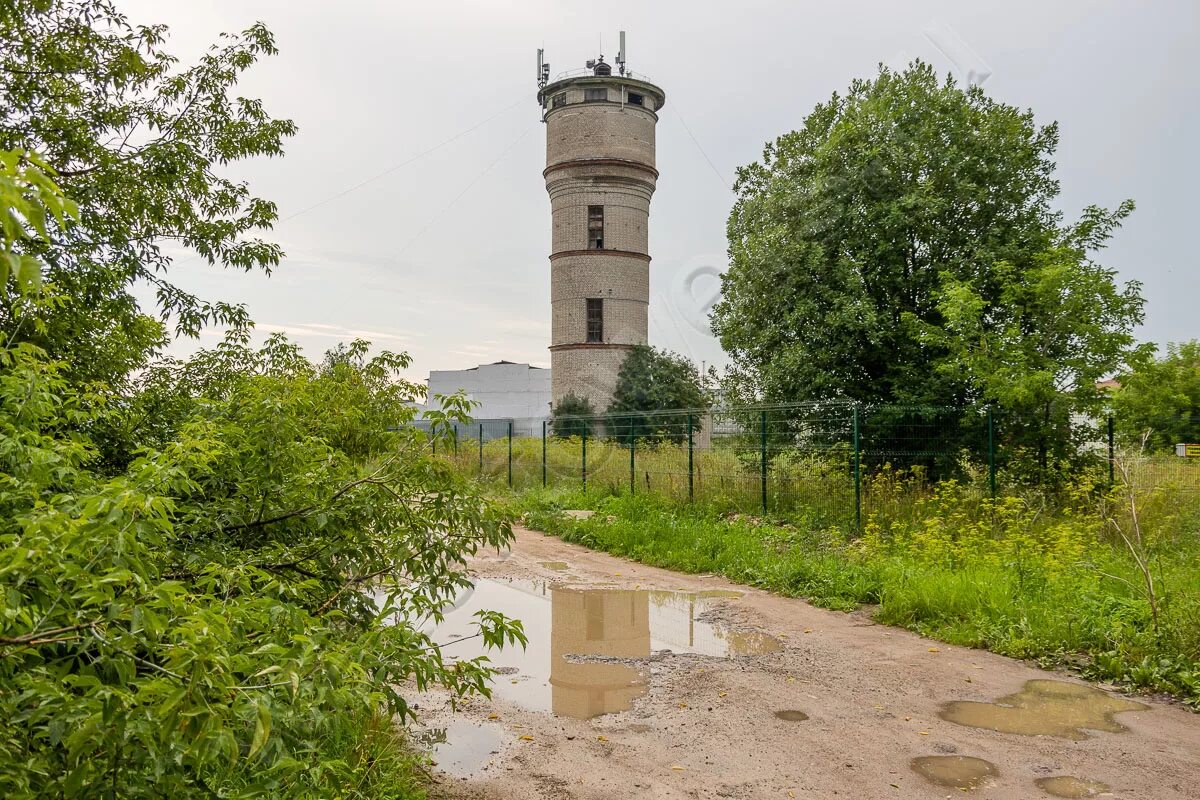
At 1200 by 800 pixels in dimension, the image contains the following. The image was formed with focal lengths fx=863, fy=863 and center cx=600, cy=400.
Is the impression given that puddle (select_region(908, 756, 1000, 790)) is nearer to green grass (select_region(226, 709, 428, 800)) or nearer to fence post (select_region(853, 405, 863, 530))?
green grass (select_region(226, 709, 428, 800))

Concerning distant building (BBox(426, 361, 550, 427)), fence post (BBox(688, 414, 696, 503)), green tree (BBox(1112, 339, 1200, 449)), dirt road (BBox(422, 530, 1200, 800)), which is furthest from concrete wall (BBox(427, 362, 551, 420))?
dirt road (BBox(422, 530, 1200, 800))

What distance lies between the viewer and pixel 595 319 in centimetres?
3606

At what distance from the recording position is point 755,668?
6.97 meters

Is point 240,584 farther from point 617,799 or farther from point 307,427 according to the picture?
point 307,427

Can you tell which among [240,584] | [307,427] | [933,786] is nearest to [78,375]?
[307,427]

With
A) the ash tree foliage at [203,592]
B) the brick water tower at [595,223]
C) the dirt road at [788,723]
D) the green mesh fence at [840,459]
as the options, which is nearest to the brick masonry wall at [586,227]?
the brick water tower at [595,223]

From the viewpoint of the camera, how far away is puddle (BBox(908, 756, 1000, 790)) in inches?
185

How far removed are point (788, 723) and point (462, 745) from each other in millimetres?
2107

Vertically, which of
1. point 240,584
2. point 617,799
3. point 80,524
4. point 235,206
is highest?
point 235,206

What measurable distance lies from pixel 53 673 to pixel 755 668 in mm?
5718

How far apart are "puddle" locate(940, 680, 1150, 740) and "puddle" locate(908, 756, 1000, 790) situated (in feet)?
2.24

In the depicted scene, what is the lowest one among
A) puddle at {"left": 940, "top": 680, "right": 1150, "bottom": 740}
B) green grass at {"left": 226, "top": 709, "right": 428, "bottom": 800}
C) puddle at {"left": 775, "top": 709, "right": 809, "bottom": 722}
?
puddle at {"left": 775, "top": 709, "right": 809, "bottom": 722}

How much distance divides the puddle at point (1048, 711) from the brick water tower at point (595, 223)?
29.2 m

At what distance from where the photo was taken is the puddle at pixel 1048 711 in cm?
557
